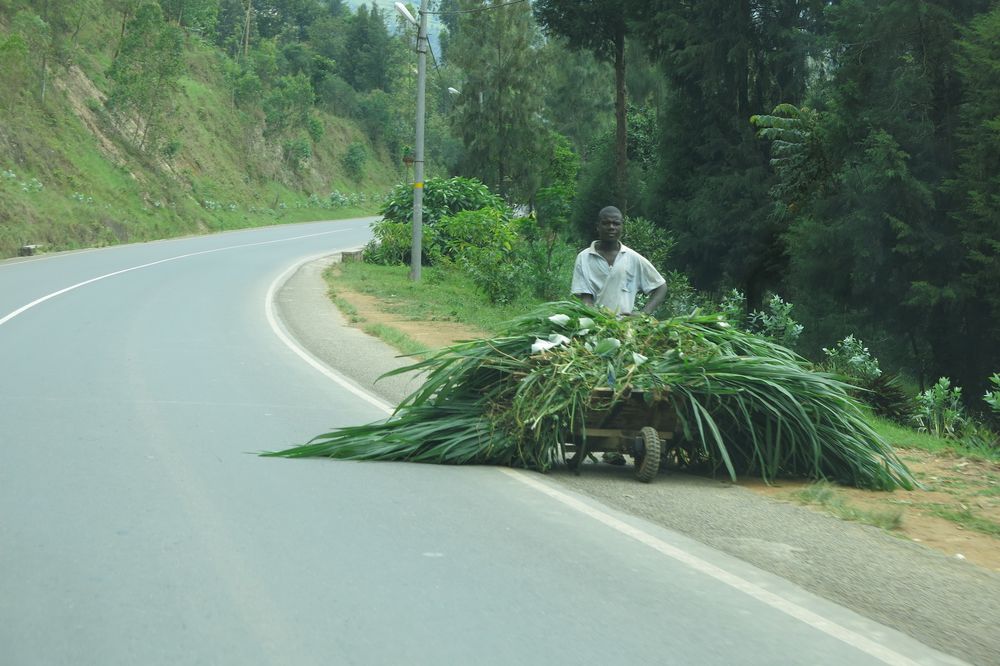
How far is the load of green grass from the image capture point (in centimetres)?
780

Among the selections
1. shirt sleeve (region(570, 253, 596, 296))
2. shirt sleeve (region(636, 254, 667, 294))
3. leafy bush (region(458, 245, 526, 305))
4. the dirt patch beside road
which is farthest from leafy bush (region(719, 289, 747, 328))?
leafy bush (region(458, 245, 526, 305))

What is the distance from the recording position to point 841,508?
7281 millimetres

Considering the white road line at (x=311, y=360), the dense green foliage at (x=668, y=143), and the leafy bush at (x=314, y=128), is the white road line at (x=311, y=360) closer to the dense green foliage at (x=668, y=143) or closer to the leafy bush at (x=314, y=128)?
the dense green foliage at (x=668, y=143)

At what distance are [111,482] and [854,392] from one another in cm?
900

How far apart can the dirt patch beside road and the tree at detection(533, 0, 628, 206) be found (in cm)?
3095

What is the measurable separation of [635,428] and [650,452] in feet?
1.04

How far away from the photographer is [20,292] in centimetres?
2230

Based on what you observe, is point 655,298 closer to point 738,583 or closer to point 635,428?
point 635,428

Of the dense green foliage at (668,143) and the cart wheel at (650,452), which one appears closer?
the cart wheel at (650,452)

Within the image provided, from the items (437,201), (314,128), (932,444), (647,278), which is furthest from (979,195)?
(314,128)

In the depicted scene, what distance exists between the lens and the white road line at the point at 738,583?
15.6ft

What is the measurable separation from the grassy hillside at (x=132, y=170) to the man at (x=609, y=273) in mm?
28032

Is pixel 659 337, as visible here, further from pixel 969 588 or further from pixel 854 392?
pixel 854 392

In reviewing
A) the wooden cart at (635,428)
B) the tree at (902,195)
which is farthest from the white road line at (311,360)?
the tree at (902,195)
